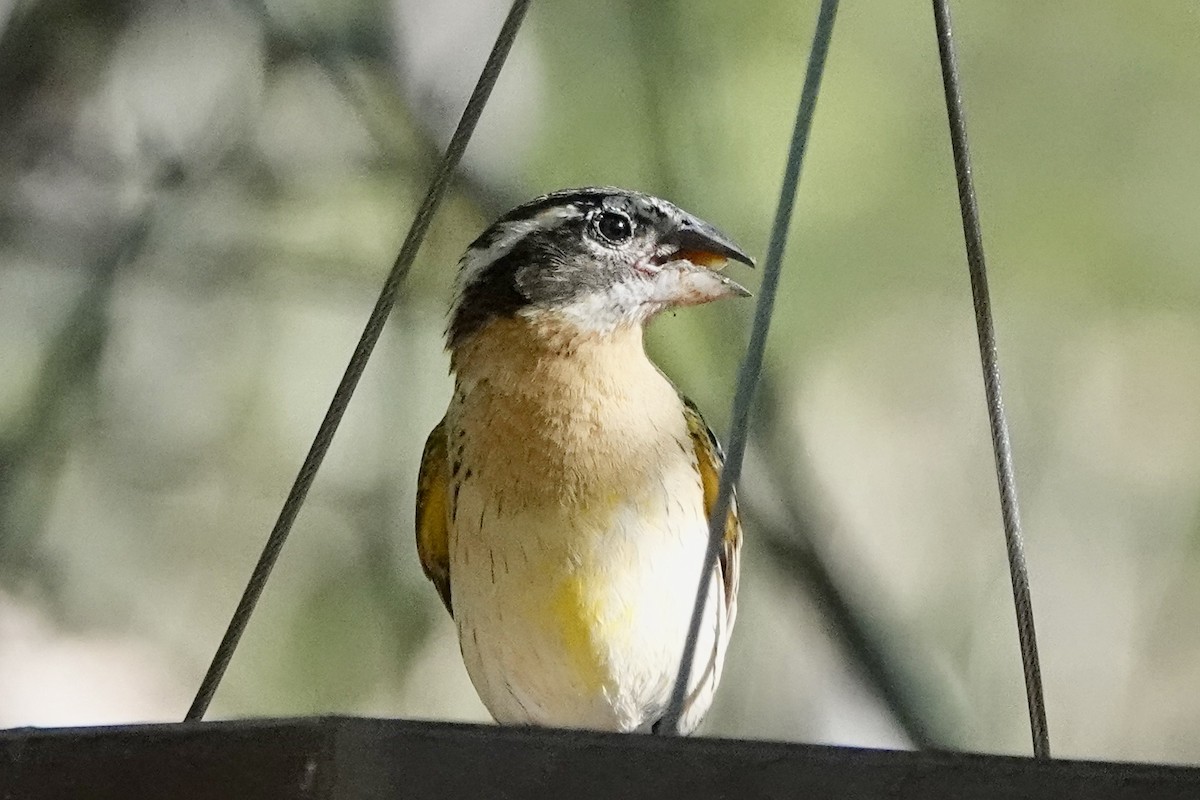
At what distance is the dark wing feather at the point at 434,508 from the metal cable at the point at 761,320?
1.18 feet

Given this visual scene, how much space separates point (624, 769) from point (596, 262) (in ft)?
1.96

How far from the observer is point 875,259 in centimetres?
155

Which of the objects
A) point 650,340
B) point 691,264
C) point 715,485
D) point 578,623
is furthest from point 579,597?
point 650,340

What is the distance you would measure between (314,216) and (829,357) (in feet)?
2.18

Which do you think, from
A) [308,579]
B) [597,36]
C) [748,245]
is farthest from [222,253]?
[748,245]

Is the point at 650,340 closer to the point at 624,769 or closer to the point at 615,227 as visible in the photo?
Answer: the point at 615,227

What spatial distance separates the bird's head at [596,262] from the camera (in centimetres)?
98

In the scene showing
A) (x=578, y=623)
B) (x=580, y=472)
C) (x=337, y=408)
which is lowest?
(x=578, y=623)

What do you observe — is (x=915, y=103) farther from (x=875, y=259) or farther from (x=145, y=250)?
(x=145, y=250)

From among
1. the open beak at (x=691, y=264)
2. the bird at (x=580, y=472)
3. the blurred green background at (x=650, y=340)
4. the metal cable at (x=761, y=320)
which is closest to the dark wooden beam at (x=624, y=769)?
the metal cable at (x=761, y=320)

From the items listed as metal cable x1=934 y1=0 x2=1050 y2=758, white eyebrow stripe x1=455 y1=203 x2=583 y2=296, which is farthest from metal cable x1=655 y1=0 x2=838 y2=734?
white eyebrow stripe x1=455 y1=203 x2=583 y2=296

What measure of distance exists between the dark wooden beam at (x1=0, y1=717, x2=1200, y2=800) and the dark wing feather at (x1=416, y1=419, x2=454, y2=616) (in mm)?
599

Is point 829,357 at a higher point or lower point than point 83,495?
higher

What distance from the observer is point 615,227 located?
1.00m
